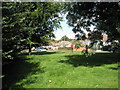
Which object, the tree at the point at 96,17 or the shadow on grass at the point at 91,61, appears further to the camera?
the shadow on grass at the point at 91,61

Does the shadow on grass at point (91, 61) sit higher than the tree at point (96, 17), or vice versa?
the tree at point (96, 17)

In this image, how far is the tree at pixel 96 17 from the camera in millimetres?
8383

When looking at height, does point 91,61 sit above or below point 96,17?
below

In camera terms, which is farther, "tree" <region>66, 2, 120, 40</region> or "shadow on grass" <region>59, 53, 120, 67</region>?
"shadow on grass" <region>59, 53, 120, 67</region>

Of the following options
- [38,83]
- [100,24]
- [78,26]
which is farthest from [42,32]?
[38,83]

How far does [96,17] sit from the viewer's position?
9.98 metres

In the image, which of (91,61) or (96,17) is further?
(91,61)

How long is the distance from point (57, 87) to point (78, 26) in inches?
251

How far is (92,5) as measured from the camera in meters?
9.98

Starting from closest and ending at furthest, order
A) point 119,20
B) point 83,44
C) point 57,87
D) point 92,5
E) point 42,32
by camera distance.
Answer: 1. point 57,87
2. point 83,44
3. point 119,20
4. point 92,5
5. point 42,32

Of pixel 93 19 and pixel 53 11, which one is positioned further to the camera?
pixel 53 11

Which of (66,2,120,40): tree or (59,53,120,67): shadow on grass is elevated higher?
(66,2,120,40): tree

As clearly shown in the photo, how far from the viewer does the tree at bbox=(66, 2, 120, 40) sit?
8.38 m

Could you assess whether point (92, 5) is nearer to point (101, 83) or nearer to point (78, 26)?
point (78, 26)
